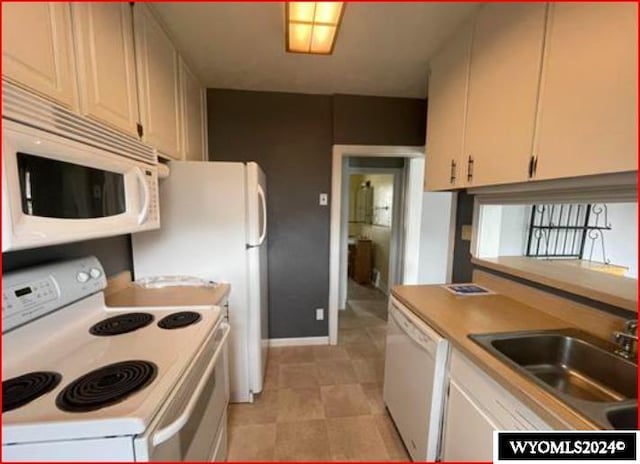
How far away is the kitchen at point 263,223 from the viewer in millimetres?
798

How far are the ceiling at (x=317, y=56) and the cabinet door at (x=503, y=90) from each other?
0.76 feet

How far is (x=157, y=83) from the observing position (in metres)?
1.59

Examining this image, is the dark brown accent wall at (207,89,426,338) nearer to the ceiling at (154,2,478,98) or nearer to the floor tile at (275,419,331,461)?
the ceiling at (154,2,478,98)

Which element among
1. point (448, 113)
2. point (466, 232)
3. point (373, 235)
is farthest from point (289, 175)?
point (373, 235)

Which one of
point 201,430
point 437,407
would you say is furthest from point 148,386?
point 437,407

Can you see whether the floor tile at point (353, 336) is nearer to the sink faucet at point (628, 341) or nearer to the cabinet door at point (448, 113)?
the cabinet door at point (448, 113)

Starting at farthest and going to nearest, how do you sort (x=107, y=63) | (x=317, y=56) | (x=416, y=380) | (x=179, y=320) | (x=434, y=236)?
(x=434, y=236) → (x=317, y=56) → (x=416, y=380) → (x=179, y=320) → (x=107, y=63)

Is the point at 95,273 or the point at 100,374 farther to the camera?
the point at 95,273

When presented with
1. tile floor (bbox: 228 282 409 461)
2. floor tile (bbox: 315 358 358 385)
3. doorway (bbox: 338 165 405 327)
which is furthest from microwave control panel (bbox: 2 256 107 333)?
doorway (bbox: 338 165 405 327)

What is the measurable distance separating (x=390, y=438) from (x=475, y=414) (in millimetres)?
901

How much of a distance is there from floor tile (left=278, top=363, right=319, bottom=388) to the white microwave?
166cm

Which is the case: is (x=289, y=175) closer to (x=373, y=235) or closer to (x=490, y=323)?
(x=490, y=323)

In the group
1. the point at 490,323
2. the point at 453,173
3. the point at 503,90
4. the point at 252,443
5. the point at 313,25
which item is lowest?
the point at 252,443

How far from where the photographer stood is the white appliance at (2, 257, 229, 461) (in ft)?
2.19
